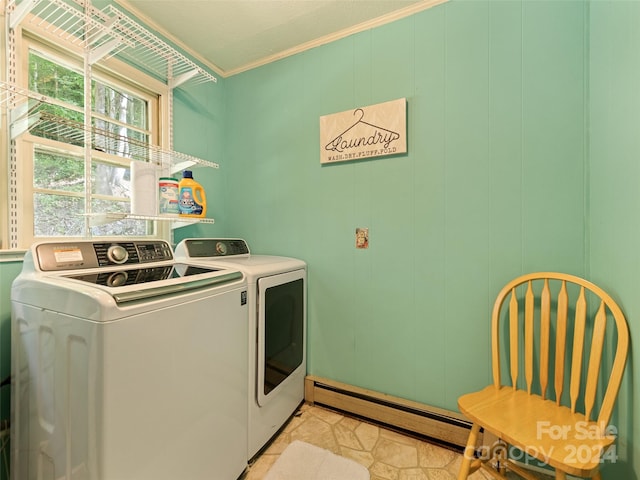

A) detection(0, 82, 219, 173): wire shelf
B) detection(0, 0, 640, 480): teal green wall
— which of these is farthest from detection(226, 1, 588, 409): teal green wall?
detection(0, 82, 219, 173): wire shelf

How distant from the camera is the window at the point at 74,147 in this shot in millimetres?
1256

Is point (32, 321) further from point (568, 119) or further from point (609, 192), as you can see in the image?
point (568, 119)

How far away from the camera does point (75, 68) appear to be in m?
1.42

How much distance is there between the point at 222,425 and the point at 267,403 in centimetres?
33

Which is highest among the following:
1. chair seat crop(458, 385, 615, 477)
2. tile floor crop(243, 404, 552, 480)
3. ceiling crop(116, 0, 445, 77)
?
ceiling crop(116, 0, 445, 77)

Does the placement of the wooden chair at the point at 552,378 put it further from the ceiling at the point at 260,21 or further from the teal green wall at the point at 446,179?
the ceiling at the point at 260,21

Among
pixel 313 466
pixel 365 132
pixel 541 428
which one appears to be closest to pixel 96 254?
pixel 313 466

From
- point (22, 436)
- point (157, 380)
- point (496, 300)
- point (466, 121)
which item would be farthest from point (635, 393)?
point (22, 436)

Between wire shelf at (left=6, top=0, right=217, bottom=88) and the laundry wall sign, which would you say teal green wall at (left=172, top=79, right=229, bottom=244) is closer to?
wire shelf at (left=6, top=0, right=217, bottom=88)

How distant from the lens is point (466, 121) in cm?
146

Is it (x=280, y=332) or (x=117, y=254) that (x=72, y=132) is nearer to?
(x=117, y=254)

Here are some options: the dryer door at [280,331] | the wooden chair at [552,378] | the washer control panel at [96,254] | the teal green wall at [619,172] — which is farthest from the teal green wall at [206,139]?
the teal green wall at [619,172]

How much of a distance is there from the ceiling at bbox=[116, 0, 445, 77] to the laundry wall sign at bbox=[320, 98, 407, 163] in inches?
21.0

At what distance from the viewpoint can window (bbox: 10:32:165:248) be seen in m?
1.26
